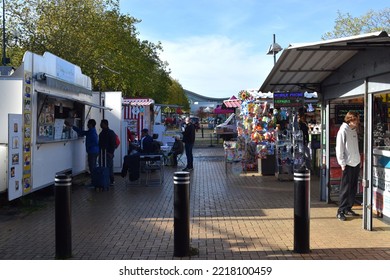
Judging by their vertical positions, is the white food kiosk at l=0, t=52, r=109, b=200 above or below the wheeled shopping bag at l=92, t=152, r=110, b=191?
above

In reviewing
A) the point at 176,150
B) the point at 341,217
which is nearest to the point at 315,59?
the point at 341,217

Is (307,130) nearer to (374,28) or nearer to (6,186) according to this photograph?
(6,186)

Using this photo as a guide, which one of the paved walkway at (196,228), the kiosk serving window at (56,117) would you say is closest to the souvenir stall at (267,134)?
the paved walkway at (196,228)

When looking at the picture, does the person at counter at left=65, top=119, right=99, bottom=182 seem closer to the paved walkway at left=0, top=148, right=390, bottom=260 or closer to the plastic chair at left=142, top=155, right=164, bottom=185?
the paved walkway at left=0, top=148, right=390, bottom=260

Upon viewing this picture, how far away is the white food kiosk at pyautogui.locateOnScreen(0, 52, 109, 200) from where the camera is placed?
8.11 meters

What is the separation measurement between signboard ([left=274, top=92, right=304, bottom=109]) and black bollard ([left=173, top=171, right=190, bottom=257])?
662cm

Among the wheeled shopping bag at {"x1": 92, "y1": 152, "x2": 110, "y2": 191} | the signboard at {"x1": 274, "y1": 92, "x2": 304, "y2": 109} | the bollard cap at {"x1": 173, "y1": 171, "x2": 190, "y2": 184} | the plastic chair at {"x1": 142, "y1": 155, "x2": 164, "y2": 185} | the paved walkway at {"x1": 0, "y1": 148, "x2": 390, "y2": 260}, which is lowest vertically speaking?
the paved walkway at {"x1": 0, "y1": 148, "x2": 390, "y2": 260}

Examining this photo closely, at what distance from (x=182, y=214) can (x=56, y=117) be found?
21.4ft

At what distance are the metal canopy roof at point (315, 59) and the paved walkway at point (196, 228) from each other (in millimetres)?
2509

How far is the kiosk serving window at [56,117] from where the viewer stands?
9.55 m

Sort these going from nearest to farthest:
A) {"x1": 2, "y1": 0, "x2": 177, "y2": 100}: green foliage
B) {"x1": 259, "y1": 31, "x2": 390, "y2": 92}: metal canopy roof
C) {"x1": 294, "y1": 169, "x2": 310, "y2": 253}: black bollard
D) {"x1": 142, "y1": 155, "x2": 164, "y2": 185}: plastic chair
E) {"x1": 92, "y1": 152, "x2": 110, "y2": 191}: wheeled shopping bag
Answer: {"x1": 294, "y1": 169, "x2": 310, "y2": 253}: black bollard → {"x1": 259, "y1": 31, "x2": 390, "y2": 92}: metal canopy roof → {"x1": 92, "y1": 152, "x2": 110, "y2": 191}: wheeled shopping bag → {"x1": 142, "y1": 155, "x2": 164, "y2": 185}: plastic chair → {"x1": 2, "y1": 0, "x2": 177, "y2": 100}: green foliage

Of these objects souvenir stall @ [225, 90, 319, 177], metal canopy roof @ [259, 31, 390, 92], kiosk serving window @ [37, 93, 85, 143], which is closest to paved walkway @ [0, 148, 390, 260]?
kiosk serving window @ [37, 93, 85, 143]

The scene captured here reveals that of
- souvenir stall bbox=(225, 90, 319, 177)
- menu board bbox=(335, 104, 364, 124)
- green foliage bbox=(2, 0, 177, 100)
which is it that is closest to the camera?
menu board bbox=(335, 104, 364, 124)

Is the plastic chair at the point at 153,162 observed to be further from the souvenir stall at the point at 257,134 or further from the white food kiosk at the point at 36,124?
the souvenir stall at the point at 257,134
